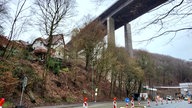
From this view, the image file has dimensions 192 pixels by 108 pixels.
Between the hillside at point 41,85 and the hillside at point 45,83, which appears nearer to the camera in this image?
the hillside at point 41,85

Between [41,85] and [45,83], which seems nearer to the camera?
[41,85]

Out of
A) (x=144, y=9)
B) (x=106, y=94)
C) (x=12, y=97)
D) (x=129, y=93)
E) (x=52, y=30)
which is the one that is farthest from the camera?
(x=129, y=93)

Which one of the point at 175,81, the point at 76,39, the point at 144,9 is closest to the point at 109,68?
the point at 76,39

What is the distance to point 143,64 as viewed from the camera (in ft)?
170

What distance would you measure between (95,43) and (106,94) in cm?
1157

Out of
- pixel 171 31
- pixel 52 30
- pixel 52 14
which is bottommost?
pixel 171 31

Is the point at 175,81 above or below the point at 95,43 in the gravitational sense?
below

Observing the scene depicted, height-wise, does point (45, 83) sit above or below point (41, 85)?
above

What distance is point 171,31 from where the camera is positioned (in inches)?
214

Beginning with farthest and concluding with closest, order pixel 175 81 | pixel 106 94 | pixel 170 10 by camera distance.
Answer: pixel 175 81, pixel 106 94, pixel 170 10

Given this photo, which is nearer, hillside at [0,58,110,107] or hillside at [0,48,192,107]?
hillside at [0,58,110,107]

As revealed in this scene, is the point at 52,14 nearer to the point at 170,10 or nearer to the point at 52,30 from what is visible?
the point at 52,30

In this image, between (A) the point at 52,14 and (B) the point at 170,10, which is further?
(A) the point at 52,14

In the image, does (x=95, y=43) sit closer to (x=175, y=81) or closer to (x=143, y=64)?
(x=143, y=64)
